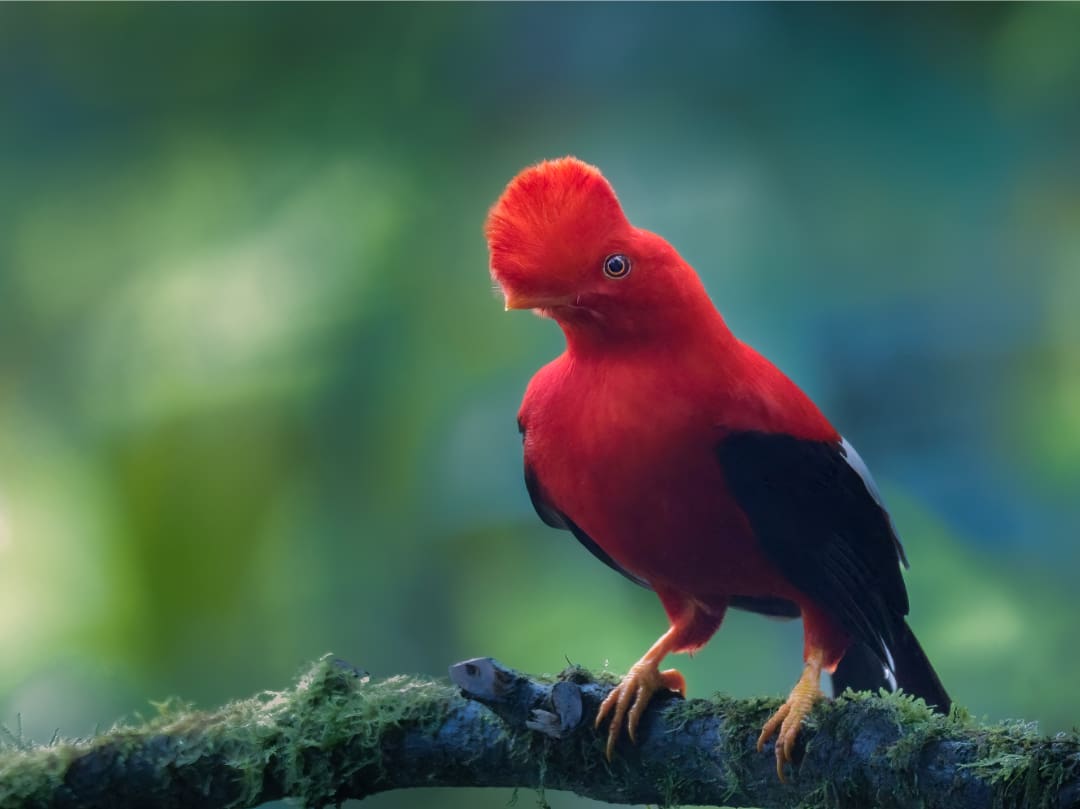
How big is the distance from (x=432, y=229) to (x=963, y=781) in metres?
2.41

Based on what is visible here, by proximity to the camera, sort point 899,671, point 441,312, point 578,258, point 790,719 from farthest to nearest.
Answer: point 441,312 < point 899,671 < point 578,258 < point 790,719

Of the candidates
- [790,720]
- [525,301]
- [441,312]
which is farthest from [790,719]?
[441,312]

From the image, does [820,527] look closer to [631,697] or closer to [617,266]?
[631,697]

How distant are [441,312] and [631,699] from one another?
183 centimetres

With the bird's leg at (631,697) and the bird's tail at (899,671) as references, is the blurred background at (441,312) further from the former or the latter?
the bird's leg at (631,697)

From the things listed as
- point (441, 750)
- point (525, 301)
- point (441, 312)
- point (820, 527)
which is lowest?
point (441, 750)

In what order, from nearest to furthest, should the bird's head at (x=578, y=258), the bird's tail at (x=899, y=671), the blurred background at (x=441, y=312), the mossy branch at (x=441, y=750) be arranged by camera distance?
the mossy branch at (x=441, y=750), the bird's head at (x=578, y=258), the bird's tail at (x=899, y=671), the blurred background at (x=441, y=312)

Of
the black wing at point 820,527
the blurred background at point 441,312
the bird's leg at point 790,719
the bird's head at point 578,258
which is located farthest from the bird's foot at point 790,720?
the blurred background at point 441,312

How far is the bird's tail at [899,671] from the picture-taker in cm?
195

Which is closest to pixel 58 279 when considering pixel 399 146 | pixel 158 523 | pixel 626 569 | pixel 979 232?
pixel 158 523

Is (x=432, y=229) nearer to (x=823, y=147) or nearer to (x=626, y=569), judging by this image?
(x=823, y=147)

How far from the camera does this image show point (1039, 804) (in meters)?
1.37

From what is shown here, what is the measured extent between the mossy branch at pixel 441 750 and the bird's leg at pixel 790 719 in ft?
0.06

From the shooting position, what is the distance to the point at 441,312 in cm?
338
